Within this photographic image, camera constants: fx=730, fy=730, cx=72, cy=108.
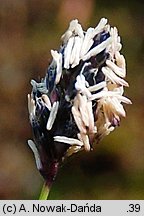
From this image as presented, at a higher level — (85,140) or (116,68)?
(116,68)

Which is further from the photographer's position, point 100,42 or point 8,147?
point 8,147

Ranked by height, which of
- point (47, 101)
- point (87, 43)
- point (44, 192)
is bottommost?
point (44, 192)

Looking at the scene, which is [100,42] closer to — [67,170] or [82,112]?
[82,112]

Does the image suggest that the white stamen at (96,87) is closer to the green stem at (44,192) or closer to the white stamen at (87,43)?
the white stamen at (87,43)

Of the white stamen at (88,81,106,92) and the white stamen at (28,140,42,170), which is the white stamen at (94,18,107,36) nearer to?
the white stamen at (88,81,106,92)

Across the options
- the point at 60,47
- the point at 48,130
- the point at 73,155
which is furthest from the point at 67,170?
the point at 60,47

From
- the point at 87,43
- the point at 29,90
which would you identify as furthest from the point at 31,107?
the point at 87,43

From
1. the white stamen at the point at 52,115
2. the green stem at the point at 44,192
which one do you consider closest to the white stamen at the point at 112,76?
the white stamen at the point at 52,115

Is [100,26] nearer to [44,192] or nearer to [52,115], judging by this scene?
[52,115]

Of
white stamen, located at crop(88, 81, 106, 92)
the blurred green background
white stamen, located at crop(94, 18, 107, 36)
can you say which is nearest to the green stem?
the blurred green background
